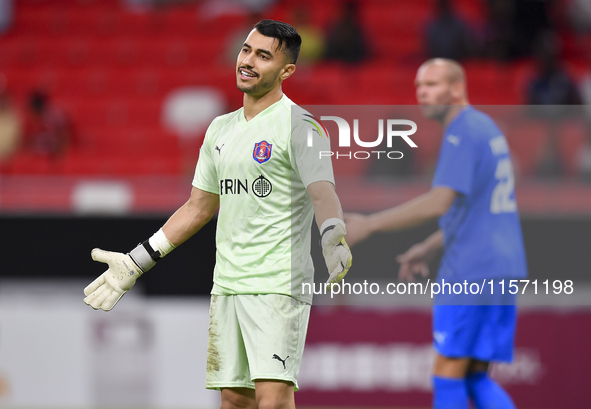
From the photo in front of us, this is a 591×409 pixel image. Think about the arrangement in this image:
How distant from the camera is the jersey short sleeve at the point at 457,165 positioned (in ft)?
14.2

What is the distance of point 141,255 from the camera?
3.62 meters

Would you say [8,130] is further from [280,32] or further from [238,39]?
[280,32]

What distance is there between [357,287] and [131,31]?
5630 mm

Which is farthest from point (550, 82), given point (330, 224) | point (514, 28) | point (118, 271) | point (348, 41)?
point (118, 271)

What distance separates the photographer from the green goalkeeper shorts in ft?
11.1

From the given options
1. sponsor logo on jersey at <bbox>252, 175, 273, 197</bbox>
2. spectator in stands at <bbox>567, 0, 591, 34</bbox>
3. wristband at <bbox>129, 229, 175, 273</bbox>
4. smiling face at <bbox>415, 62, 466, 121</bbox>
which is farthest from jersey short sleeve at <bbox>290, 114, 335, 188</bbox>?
spectator in stands at <bbox>567, 0, 591, 34</bbox>

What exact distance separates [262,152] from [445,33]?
20.8ft

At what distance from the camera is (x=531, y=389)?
6820 mm

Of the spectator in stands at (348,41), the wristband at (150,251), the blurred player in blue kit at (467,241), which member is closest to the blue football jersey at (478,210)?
the blurred player in blue kit at (467,241)

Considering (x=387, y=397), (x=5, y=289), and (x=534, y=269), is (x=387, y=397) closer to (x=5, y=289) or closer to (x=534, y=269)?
(x=534, y=269)

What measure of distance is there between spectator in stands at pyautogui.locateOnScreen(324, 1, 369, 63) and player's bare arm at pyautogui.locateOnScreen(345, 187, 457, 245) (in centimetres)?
562

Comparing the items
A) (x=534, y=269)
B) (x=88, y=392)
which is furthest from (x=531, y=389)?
(x=88, y=392)

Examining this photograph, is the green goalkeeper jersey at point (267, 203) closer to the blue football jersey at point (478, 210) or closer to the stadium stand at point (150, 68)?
the blue football jersey at point (478, 210)

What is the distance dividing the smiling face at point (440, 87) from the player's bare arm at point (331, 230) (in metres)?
1.50
